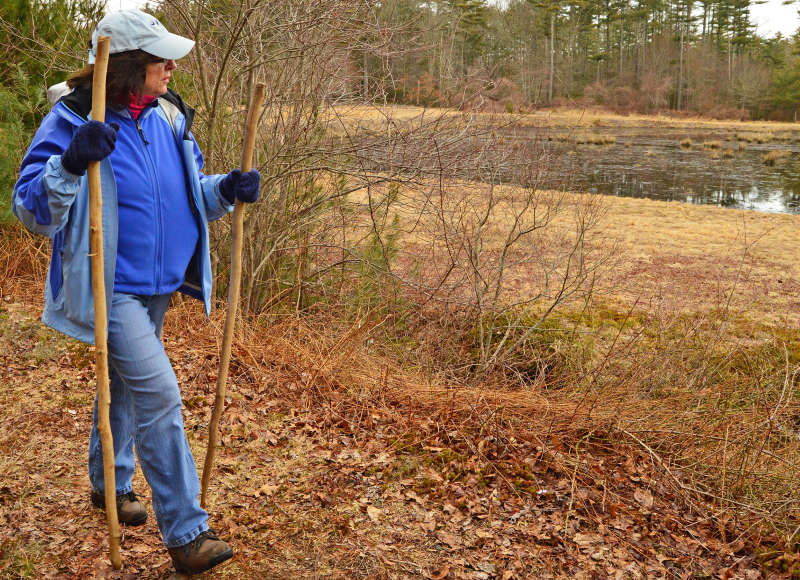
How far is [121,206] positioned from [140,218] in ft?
0.26

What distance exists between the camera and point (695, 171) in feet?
87.5

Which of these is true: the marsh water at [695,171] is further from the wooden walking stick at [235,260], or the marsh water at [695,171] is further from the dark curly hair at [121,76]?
the dark curly hair at [121,76]

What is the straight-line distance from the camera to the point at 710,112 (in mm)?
53625

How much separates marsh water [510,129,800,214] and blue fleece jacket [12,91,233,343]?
1198 cm

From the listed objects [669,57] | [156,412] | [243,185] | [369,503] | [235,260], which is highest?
[669,57]

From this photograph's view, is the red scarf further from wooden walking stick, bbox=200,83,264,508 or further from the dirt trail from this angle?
the dirt trail

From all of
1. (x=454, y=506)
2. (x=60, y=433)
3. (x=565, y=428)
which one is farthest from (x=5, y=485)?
(x=565, y=428)

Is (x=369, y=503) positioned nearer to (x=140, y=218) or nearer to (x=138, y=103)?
(x=140, y=218)

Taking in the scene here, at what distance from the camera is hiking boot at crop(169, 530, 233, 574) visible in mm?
2832

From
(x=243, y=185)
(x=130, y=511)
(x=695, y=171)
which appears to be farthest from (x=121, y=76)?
(x=695, y=171)

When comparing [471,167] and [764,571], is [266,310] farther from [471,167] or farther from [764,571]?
[764,571]

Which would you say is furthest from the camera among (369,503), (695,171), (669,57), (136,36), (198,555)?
(669,57)

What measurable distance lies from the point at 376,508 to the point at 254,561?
779 mm

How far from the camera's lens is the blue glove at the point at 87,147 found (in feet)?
7.64
